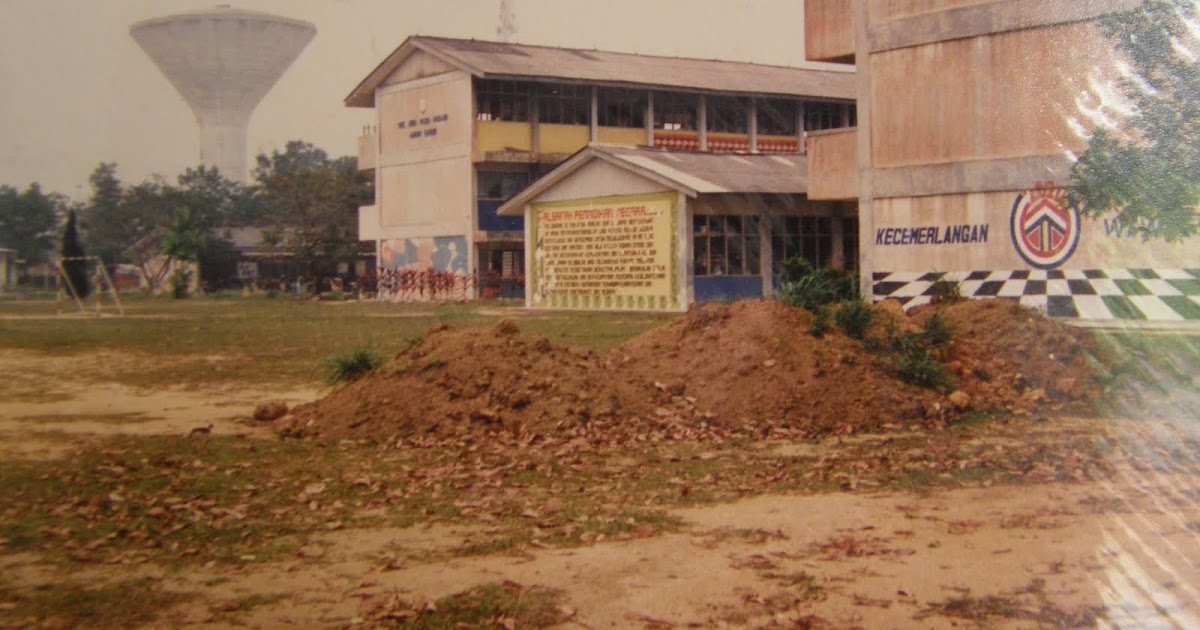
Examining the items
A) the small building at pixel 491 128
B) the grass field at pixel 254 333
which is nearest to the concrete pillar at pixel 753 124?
the small building at pixel 491 128

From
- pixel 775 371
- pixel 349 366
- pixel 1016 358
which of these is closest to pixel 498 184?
pixel 349 366

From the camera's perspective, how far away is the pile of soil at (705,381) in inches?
397

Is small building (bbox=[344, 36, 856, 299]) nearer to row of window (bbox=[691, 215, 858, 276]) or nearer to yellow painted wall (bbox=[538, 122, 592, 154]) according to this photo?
yellow painted wall (bbox=[538, 122, 592, 154])

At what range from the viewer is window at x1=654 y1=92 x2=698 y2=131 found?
154 ft

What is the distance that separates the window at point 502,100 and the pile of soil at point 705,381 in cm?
3222

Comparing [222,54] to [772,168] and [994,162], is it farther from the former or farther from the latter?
[772,168]

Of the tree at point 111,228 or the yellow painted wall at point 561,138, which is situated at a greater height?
the yellow painted wall at point 561,138

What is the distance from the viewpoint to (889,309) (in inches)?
497

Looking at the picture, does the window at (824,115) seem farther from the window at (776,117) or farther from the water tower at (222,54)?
the water tower at (222,54)

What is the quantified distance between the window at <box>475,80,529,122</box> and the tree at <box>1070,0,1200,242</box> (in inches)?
1232

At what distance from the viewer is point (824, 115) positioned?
51312 mm

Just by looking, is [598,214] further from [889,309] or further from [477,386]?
[477,386]

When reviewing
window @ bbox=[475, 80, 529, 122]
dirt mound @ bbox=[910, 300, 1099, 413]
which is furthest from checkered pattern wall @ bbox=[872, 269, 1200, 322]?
window @ bbox=[475, 80, 529, 122]

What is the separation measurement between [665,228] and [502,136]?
14403 mm
